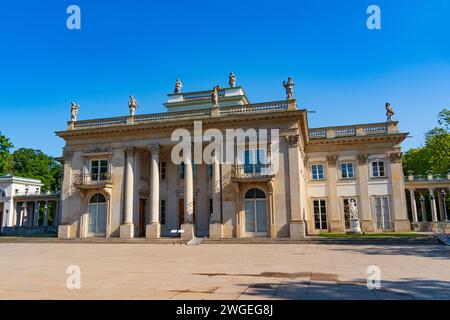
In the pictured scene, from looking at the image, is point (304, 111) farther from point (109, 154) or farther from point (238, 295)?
point (238, 295)

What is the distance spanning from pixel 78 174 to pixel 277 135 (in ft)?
56.5

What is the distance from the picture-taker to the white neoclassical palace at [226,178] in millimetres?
25922

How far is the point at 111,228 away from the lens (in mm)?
28609

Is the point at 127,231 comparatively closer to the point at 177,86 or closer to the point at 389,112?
the point at 177,86

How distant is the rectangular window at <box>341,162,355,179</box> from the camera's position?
3263 centimetres

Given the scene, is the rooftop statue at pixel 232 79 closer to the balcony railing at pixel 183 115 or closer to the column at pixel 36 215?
the balcony railing at pixel 183 115

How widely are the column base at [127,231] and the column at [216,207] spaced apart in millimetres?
6718

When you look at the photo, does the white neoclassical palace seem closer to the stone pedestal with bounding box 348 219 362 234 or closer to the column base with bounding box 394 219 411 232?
the column base with bounding box 394 219 411 232

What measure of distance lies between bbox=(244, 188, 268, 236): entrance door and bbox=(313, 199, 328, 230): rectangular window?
8.74m

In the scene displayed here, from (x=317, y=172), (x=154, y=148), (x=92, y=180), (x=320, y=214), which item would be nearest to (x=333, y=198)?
(x=320, y=214)

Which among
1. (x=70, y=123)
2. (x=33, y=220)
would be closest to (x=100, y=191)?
(x=70, y=123)

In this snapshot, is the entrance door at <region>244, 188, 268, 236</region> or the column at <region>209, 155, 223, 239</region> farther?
the entrance door at <region>244, 188, 268, 236</region>

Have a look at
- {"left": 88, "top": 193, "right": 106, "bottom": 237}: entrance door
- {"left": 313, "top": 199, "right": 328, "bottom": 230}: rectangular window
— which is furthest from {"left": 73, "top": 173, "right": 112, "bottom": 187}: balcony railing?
{"left": 313, "top": 199, "right": 328, "bottom": 230}: rectangular window

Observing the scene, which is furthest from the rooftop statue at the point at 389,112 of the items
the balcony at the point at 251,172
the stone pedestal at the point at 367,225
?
the balcony at the point at 251,172
